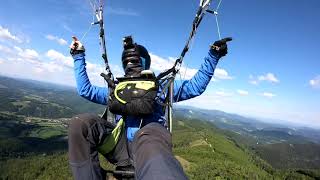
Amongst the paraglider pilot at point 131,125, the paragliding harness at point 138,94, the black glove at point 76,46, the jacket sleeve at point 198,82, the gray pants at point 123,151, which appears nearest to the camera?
the gray pants at point 123,151

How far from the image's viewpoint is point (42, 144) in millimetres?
153625

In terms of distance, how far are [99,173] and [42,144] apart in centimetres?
16291

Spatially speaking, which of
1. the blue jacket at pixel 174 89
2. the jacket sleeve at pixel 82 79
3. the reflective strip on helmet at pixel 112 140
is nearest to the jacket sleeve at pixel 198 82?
the blue jacket at pixel 174 89

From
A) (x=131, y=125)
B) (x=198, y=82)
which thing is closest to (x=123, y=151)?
(x=131, y=125)

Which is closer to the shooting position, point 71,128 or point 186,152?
point 71,128

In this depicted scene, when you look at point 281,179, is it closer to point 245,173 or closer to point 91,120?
point 245,173

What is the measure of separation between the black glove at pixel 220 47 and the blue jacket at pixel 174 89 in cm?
6

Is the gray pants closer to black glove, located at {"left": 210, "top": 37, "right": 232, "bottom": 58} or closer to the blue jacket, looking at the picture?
the blue jacket

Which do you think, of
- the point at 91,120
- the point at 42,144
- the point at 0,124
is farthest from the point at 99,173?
the point at 0,124

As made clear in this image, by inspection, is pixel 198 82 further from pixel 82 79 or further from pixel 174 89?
pixel 82 79

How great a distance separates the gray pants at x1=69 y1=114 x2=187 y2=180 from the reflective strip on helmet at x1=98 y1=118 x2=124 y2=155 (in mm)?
84

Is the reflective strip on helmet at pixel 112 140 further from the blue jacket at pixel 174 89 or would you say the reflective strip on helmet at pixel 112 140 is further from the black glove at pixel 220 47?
the black glove at pixel 220 47

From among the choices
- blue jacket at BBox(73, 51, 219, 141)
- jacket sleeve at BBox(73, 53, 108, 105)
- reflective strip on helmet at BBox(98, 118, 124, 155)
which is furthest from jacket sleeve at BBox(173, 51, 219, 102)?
jacket sleeve at BBox(73, 53, 108, 105)

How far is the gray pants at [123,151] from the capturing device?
242cm
